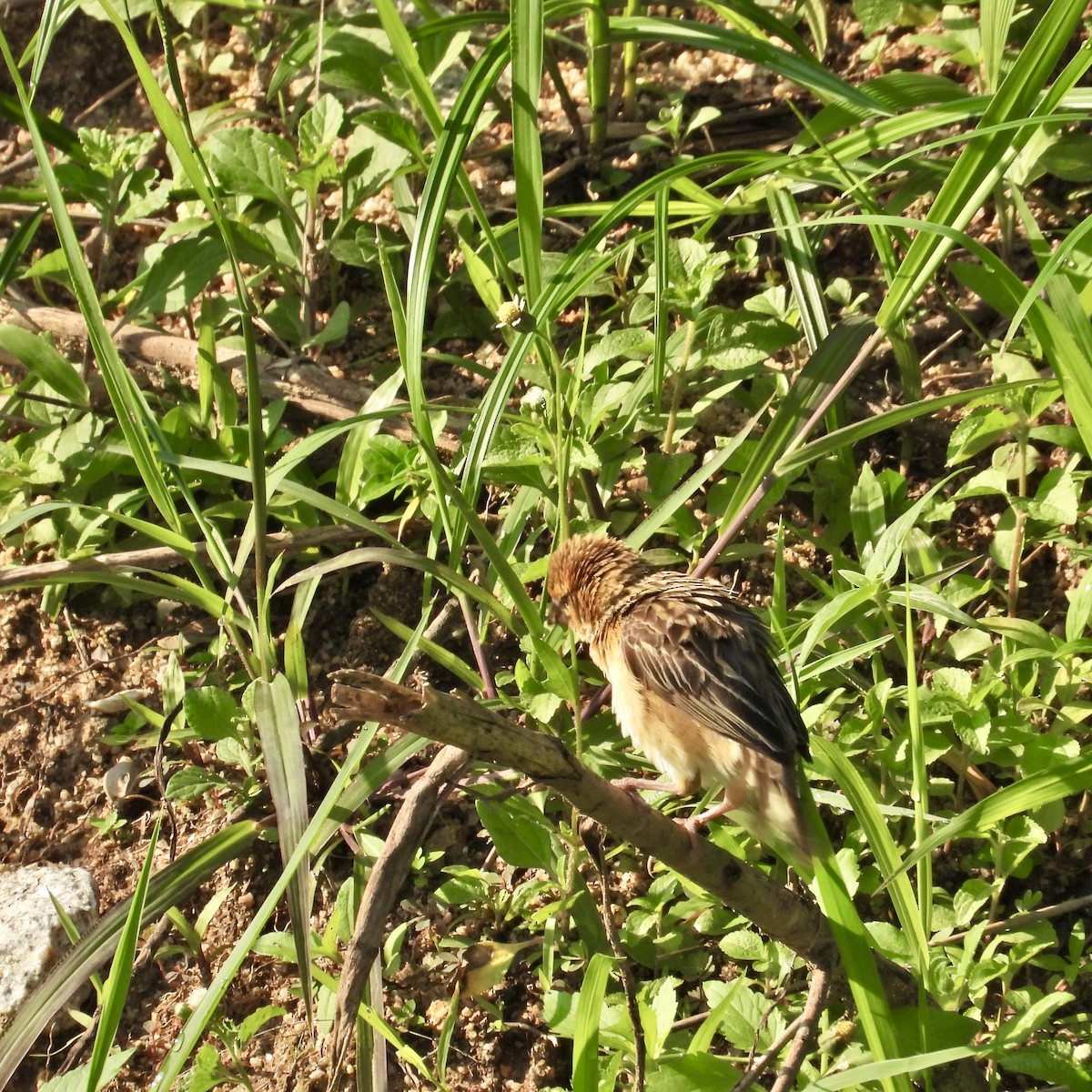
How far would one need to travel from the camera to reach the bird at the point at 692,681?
2.86m

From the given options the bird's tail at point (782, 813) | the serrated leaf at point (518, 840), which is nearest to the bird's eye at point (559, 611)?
the serrated leaf at point (518, 840)

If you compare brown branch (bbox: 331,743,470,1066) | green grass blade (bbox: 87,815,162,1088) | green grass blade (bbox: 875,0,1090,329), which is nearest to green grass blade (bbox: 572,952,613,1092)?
brown branch (bbox: 331,743,470,1066)

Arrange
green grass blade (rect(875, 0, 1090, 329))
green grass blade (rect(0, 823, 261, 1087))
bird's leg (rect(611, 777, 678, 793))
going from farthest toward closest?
bird's leg (rect(611, 777, 678, 793)), green grass blade (rect(875, 0, 1090, 329)), green grass blade (rect(0, 823, 261, 1087))

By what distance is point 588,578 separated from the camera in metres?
3.27

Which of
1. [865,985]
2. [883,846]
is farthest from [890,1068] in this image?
[883,846]

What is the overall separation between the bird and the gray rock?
1603 millimetres

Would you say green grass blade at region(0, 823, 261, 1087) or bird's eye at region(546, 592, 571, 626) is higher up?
bird's eye at region(546, 592, 571, 626)

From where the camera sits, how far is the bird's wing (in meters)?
2.87

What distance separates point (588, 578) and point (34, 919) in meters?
1.83

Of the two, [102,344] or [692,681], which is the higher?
Answer: [102,344]

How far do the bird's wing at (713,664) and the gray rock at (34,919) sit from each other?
5.77 feet

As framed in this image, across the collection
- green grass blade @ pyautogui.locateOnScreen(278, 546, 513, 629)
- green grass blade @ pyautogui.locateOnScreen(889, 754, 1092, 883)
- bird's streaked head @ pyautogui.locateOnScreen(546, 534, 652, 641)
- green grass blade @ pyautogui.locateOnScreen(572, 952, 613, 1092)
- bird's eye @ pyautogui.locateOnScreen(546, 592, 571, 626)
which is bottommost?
green grass blade @ pyautogui.locateOnScreen(572, 952, 613, 1092)

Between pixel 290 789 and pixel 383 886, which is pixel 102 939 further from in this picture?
pixel 383 886

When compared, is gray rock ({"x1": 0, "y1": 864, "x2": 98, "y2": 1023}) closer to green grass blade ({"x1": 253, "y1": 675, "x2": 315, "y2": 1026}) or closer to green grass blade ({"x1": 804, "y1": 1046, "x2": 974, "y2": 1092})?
green grass blade ({"x1": 253, "y1": 675, "x2": 315, "y2": 1026})
